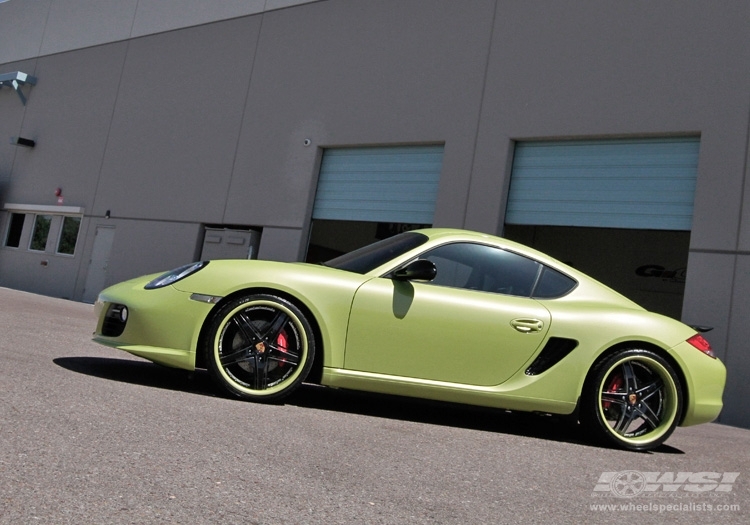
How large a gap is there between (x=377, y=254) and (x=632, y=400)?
6.07ft

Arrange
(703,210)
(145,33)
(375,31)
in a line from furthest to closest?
(145,33) < (375,31) < (703,210)

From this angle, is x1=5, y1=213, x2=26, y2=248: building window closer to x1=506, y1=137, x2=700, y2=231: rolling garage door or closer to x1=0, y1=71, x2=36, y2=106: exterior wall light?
x1=0, y1=71, x2=36, y2=106: exterior wall light

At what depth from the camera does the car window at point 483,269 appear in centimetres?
510

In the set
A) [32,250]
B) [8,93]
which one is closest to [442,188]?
[32,250]

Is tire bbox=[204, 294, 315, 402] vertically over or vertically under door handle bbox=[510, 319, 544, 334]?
under

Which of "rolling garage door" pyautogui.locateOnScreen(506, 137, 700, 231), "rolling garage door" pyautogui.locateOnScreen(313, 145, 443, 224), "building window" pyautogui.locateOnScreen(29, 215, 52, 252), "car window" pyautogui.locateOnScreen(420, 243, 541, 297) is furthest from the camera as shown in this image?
"building window" pyautogui.locateOnScreen(29, 215, 52, 252)

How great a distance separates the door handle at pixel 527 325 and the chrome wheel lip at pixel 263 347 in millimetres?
1292

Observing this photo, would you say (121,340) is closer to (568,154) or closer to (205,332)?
(205,332)

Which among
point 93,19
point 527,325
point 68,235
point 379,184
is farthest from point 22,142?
point 527,325

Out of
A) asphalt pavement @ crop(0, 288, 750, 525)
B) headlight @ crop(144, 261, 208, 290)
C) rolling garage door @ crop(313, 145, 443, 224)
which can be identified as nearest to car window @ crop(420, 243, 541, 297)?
asphalt pavement @ crop(0, 288, 750, 525)

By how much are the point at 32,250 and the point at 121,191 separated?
15.8ft

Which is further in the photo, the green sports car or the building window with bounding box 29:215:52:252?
the building window with bounding box 29:215:52:252

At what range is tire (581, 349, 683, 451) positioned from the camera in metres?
5.00

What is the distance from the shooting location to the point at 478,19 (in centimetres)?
1391
